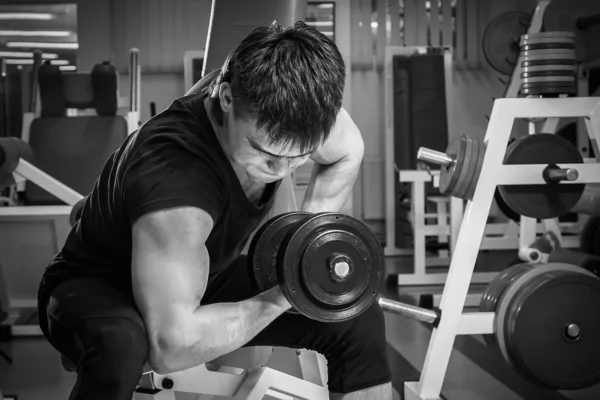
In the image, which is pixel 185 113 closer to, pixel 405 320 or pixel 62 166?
pixel 405 320

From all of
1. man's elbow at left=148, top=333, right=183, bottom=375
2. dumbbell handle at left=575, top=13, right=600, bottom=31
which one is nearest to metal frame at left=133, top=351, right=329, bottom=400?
man's elbow at left=148, top=333, right=183, bottom=375

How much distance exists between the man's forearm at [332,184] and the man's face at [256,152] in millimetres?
410

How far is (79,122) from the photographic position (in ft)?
12.2

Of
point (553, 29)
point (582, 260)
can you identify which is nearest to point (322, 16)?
point (553, 29)

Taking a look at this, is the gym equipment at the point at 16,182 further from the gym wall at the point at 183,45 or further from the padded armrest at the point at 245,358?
the gym wall at the point at 183,45

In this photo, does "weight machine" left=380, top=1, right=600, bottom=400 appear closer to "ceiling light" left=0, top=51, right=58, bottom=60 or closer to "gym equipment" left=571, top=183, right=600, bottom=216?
"gym equipment" left=571, top=183, right=600, bottom=216

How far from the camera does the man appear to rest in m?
1.08

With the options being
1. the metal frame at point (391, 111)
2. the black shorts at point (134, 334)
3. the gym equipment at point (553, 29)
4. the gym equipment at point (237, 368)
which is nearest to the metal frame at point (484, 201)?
the gym equipment at point (553, 29)

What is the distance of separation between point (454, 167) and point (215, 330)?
4.07 feet

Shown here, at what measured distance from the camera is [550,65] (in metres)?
2.23

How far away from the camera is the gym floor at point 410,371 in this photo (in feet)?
7.62

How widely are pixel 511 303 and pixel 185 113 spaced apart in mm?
1310

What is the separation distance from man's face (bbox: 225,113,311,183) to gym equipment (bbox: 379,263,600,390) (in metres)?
1.01

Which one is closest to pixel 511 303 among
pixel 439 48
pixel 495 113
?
pixel 495 113
